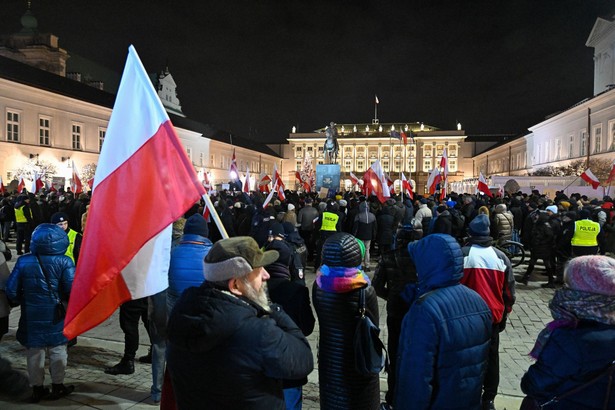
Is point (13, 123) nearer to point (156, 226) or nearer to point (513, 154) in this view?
point (156, 226)

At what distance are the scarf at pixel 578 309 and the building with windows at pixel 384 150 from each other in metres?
84.6

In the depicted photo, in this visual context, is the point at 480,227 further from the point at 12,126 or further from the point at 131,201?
the point at 12,126

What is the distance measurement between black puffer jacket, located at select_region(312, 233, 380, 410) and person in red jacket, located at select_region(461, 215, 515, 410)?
148 centimetres

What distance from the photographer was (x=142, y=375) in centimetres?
518

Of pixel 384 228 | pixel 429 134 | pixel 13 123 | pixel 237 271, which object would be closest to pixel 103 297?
A: pixel 237 271

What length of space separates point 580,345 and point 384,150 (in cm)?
9296

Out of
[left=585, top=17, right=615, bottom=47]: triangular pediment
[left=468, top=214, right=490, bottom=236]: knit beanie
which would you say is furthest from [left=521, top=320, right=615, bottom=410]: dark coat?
[left=585, top=17, right=615, bottom=47]: triangular pediment

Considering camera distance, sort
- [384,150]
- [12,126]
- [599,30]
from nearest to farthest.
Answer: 1. [12,126]
2. [599,30]
3. [384,150]

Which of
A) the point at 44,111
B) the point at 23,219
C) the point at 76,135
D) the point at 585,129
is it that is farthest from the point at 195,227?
the point at 585,129

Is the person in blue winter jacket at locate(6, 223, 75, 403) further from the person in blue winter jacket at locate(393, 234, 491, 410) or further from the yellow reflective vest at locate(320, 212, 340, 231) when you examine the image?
the yellow reflective vest at locate(320, 212, 340, 231)

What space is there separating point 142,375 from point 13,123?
1204 inches

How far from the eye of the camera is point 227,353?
2102 mm

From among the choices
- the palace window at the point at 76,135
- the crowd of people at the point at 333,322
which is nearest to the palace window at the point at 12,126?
the palace window at the point at 76,135

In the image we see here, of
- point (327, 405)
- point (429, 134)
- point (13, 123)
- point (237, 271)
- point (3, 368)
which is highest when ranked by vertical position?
point (429, 134)
